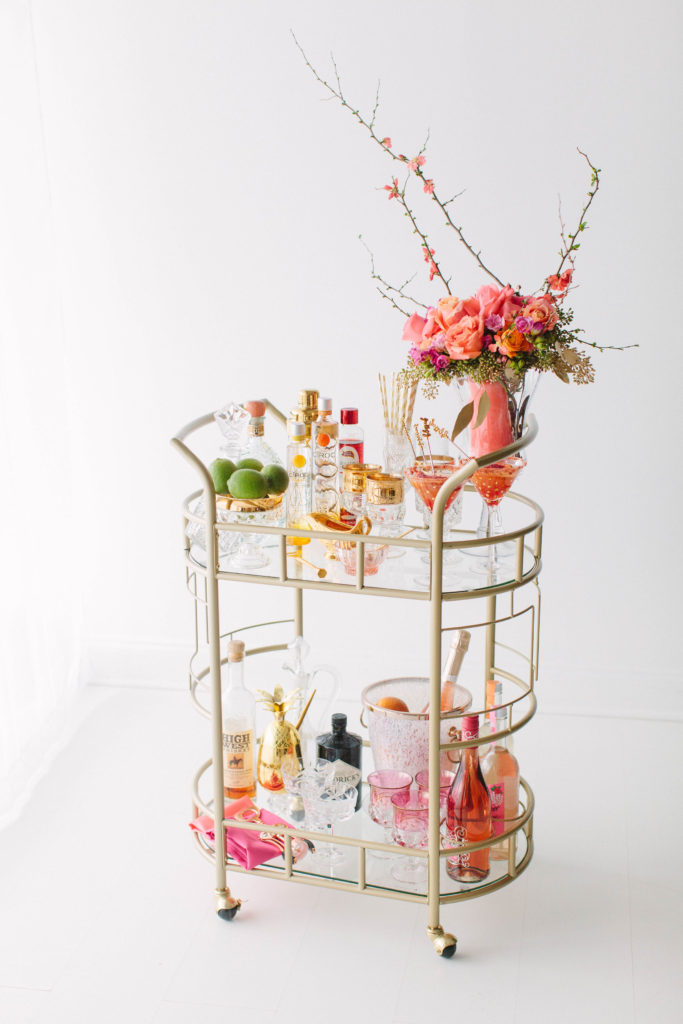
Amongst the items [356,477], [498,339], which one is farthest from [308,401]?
[498,339]

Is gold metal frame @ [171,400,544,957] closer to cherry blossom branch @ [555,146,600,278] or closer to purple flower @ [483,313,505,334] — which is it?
purple flower @ [483,313,505,334]

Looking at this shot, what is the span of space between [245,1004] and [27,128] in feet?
7.29

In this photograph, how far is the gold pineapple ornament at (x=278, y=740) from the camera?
2.12m

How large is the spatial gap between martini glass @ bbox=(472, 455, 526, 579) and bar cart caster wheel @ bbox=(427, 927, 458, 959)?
0.69m

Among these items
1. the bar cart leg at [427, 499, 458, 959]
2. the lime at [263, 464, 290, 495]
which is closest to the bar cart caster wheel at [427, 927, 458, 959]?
the bar cart leg at [427, 499, 458, 959]

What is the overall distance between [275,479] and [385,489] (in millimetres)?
212

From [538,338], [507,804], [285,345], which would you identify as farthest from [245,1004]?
[285,345]

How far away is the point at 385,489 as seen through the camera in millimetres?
1896

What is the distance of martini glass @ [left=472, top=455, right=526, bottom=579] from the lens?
6.17 feet

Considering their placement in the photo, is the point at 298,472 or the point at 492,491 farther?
the point at 298,472

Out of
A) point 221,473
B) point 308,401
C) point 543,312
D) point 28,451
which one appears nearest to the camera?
point 543,312

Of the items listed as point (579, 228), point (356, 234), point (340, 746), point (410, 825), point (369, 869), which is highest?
point (356, 234)

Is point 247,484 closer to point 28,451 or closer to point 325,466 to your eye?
point 325,466

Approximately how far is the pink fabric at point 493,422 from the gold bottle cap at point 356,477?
0.21m
